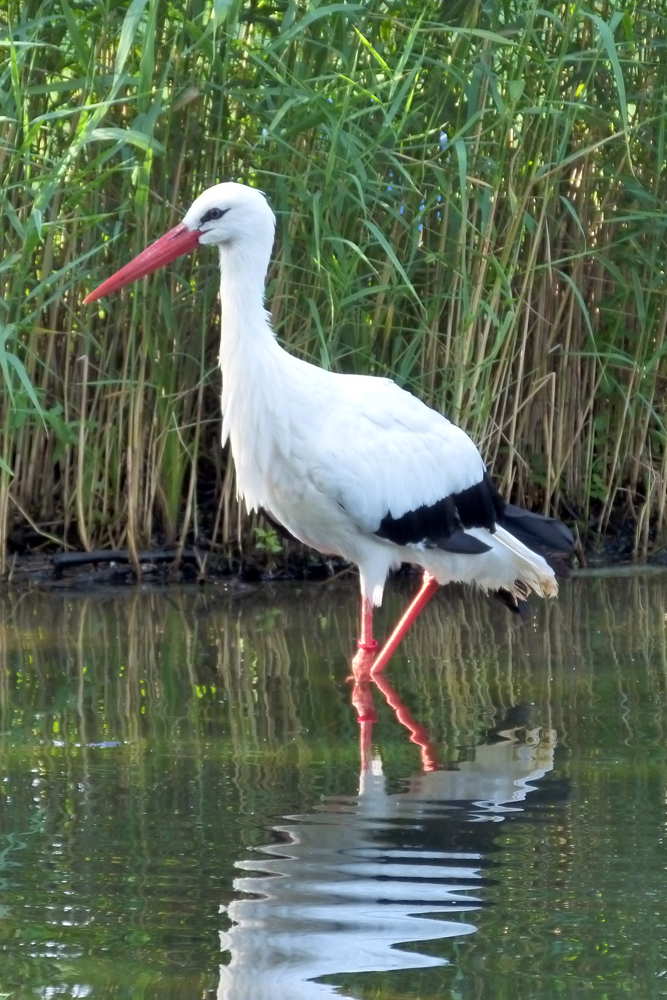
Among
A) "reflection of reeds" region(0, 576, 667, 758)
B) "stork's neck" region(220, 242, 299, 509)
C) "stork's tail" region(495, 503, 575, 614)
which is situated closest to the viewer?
"reflection of reeds" region(0, 576, 667, 758)

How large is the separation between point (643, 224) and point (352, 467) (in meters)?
2.50

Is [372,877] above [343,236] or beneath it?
beneath

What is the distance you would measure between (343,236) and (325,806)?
303cm

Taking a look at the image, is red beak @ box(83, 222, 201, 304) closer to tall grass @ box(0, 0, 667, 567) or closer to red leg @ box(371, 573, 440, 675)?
tall grass @ box(0, 0, 667, 567)

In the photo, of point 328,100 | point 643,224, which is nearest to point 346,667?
point 328,100

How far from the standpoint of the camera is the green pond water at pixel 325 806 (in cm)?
289

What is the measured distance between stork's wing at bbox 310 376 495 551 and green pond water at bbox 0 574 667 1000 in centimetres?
53

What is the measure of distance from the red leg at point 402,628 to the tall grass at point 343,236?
0.96 meters

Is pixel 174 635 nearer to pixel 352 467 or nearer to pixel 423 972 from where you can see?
pixel 352 467

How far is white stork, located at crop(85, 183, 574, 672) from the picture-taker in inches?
199

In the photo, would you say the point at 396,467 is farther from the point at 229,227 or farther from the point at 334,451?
the point at 229,227

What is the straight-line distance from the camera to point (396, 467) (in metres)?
5.24

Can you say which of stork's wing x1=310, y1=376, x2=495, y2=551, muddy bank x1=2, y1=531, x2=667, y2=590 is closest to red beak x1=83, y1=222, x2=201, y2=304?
stork's wing x1=310, y1=376, x2=495, y2=551

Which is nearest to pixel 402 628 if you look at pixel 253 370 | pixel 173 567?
pixel 253 370
